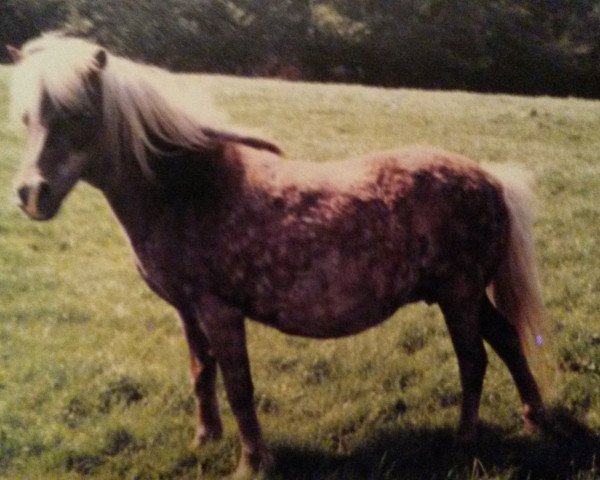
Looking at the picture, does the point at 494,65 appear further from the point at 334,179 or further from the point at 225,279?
the point at 225,279

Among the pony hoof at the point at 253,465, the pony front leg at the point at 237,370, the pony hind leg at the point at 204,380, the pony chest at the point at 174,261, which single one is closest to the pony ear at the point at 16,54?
the pony chest at the point at 174,261

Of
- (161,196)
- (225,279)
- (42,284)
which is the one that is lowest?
(42,284)

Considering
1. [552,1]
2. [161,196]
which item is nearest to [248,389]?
[161,196]

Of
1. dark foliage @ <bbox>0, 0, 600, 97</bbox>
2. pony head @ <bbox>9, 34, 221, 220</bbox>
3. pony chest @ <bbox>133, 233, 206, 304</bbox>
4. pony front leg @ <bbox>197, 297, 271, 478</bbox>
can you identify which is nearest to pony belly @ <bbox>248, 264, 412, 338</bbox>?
pony front leg @ <bbox>197, 297, 271, 478</bbox>

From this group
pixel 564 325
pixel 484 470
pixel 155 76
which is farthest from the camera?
pixel 564 325

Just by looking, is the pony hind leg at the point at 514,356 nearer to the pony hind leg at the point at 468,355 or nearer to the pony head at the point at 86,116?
the pony hind leg at the point at 468,355

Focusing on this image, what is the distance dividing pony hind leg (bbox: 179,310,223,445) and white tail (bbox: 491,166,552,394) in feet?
3.86

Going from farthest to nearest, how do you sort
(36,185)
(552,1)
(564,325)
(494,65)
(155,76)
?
(564,325) < (552,1) < (494,65) < (155,76) < (36,185)

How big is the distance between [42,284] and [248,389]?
0.91 m

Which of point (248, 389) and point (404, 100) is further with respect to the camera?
point (404, 100)

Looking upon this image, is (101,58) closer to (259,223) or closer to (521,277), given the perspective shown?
(259,223)

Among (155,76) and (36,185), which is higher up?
(155,76)

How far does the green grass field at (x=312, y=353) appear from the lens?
7.70 feet

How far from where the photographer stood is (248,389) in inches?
91.9
